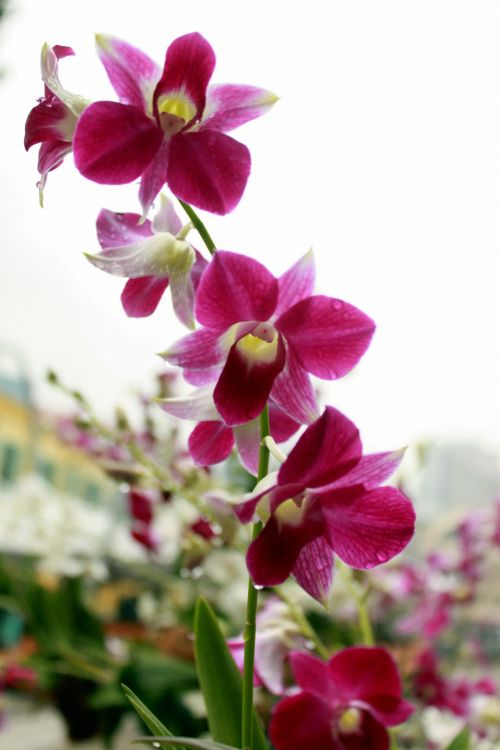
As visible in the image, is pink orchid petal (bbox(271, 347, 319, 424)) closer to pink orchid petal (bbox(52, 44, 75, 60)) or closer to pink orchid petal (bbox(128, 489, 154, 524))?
pink orchid petal (bbox(52, 44, 75, 60))

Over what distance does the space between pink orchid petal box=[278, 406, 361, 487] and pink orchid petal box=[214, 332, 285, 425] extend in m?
0.02

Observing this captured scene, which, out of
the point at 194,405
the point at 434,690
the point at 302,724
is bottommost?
the point at 434,690

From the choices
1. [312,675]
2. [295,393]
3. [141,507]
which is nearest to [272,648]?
[312,675]

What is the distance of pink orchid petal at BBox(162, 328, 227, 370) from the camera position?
224mm

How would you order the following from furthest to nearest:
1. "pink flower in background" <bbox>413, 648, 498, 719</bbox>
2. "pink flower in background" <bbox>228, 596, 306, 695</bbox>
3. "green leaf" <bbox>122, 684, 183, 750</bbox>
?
"pink flower in background" <bbox>413, 648, 498, 719</bbox>
"pink flower in background" <bbox>228, 596, 306, 695</bbox>
"green leaf" <bbox>122, 684, 183, 750</bbox>

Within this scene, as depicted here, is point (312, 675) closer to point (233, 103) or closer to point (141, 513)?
point (233, 103)

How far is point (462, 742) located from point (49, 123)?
0.86 ft

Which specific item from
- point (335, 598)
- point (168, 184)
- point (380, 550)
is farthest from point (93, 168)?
point (335, 598)

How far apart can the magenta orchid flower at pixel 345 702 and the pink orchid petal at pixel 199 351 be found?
123 mm

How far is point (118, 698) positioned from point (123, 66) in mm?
650

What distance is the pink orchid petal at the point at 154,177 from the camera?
23 cm

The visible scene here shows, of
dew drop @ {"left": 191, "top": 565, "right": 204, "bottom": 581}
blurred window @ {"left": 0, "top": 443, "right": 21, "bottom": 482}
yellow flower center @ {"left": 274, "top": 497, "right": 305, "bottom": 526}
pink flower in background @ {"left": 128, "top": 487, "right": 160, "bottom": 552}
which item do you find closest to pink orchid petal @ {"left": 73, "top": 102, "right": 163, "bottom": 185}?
yellow flower center @ {"left": 274, "top": 497, "right": 305, "bottom": 526}

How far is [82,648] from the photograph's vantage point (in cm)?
86

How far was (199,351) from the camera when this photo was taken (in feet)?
0.75
